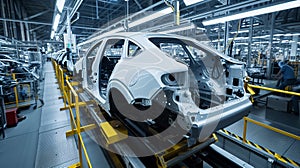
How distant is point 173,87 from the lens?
57.5 inches

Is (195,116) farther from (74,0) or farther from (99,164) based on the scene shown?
(74,0)

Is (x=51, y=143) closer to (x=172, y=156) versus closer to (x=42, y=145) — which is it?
(x=42, y=145)

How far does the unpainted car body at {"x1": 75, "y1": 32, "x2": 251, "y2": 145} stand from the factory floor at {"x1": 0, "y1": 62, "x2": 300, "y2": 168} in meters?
1.15

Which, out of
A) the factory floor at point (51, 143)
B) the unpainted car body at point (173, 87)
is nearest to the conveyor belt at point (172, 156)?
the unpainted car body at point (173, 87)

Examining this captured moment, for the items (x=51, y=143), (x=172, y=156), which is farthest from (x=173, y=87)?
(x=51, y=143)

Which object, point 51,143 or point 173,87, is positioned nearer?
point 173,87

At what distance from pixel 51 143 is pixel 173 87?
287 cm

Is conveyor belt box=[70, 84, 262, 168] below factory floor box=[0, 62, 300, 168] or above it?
above

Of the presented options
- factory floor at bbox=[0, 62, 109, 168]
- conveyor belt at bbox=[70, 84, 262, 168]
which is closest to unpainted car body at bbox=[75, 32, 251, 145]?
conveyor belt at bbox=[70, 84, 262, 168]

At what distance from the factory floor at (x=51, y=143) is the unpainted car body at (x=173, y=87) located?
1.15 meters

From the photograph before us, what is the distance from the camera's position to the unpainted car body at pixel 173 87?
1495mm

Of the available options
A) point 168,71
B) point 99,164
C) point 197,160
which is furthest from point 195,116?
point 99,164

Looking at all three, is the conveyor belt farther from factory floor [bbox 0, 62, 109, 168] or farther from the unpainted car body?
factory floor [bbox 0, 62, 109, 168]

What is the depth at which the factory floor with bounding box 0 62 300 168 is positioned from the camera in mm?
2557
